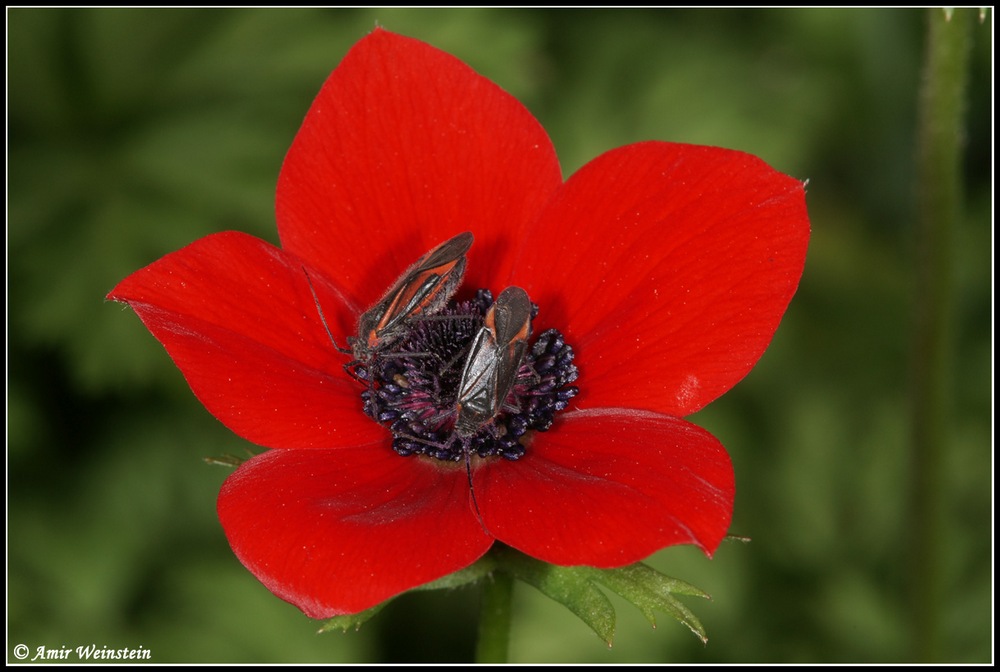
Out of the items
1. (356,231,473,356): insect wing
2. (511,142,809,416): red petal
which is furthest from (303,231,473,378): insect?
(511,142,809,416): red petal

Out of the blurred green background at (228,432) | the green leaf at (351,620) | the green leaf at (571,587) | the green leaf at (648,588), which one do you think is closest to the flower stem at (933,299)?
the blurred green background at (228,432)

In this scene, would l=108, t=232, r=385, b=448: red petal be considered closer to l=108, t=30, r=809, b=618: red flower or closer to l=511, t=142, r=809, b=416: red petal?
l=108, t=30, r=809, b=618: red flower

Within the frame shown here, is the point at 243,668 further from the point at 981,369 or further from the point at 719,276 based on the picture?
the point at 981,369

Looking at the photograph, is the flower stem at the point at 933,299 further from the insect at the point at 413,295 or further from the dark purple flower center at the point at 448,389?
the insect at the point at 413,295

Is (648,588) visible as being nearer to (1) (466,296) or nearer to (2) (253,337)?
(1) (466,296)

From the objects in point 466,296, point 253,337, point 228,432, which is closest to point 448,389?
point 466,296

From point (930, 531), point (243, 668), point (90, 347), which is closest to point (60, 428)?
point (90, 347)
